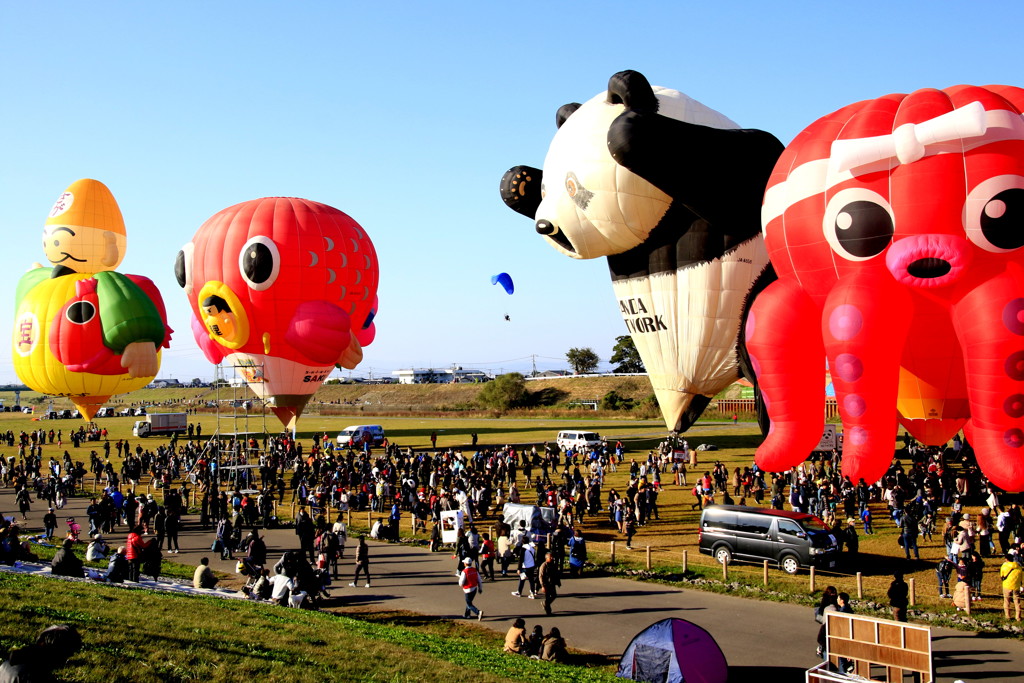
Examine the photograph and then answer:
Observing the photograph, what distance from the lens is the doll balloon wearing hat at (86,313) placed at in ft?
131

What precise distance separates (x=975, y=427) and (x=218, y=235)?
26738 millimetres

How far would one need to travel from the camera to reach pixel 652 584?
1672cm

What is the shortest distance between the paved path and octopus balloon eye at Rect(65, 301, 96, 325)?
940 inches

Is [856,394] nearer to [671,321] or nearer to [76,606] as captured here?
[671,321]

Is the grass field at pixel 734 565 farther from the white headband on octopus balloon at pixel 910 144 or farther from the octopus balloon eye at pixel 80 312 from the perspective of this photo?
the white headband on octopus balloon at pixel 910 144

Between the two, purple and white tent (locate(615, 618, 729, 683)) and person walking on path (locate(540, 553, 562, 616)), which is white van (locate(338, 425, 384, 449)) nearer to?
person walking on path (locate(540, 553, 562, 616))

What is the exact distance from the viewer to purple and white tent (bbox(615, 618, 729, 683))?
10.5 metres

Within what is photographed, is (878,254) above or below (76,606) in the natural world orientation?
above

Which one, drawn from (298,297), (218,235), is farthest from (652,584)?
(218,235)

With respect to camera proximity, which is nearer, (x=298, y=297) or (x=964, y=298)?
(x=964, y=298)

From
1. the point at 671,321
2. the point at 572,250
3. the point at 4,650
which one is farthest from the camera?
the point at 572,250

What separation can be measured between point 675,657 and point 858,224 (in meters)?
8.94

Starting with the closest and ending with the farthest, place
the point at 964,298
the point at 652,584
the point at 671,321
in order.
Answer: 1. the point at 964,298
2. the point at 652,584
3. the point at 671,321

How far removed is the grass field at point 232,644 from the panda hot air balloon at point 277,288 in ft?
70.8
